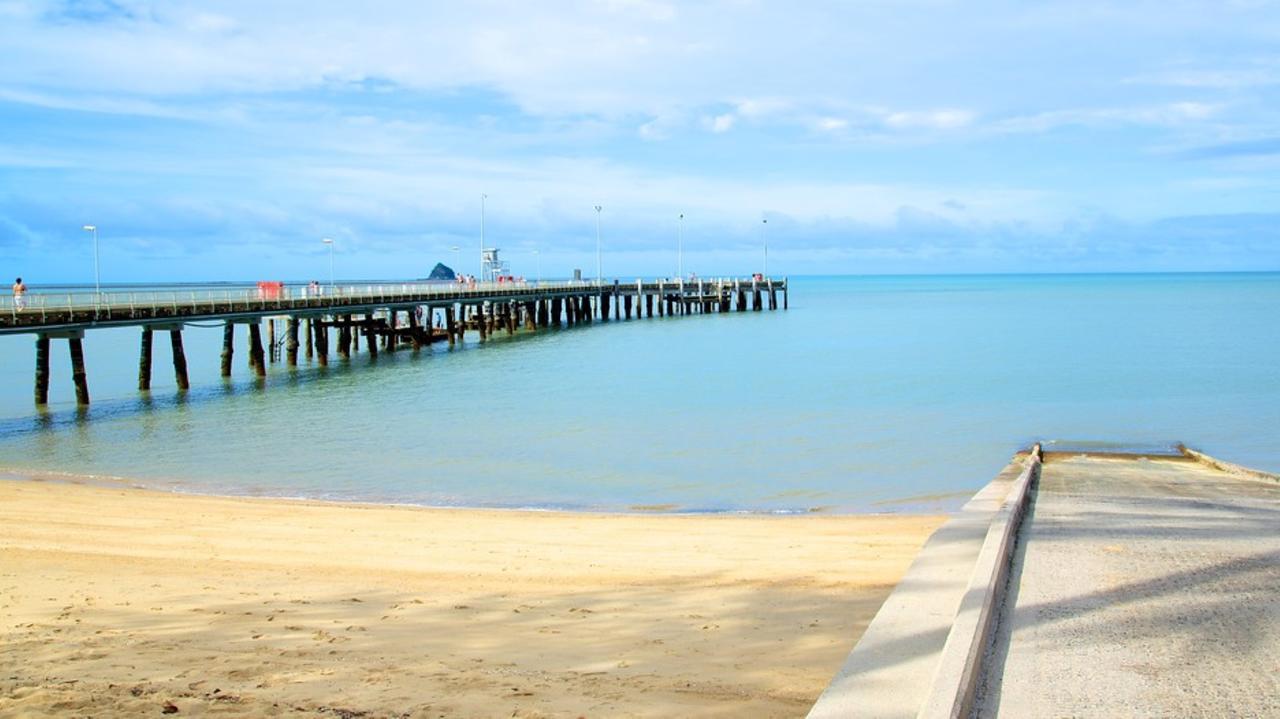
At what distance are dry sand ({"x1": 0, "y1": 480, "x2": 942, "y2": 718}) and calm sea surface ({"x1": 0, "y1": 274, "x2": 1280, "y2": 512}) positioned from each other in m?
4.64

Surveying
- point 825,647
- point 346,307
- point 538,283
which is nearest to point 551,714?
point 825,647

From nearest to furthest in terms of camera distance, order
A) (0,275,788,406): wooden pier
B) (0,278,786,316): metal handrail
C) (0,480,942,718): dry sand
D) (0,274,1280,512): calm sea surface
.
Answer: (0,480,942,718): dry sand, (0,274,1280,512): calm sea surface, (0,278,786,316): metal handrail, (0,275,788,406): wooden pier

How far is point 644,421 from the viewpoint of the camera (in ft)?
93.7

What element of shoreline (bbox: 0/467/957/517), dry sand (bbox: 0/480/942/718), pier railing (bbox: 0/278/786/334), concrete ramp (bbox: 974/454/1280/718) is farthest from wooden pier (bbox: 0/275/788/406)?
concrete ramp (bbox: 974/454/1280/718)

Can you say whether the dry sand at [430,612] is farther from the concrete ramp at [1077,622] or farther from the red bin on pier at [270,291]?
the red bin on pier at [270,291]

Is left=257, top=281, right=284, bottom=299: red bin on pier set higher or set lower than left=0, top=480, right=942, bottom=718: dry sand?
higher

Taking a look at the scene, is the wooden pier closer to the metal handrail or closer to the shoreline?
the metal handrail

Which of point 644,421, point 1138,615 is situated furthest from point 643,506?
point 644,421

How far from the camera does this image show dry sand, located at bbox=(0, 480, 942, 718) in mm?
6270

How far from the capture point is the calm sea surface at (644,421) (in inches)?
753

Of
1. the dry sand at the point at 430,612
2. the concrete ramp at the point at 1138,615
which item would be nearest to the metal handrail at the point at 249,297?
the dry sand at the point at 430,612

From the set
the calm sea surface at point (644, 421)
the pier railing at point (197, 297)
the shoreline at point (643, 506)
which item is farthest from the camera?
the pier railing at point (197, 297)

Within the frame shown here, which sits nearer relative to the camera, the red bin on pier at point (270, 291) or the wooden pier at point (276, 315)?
the wooden pier at point (276, 315)

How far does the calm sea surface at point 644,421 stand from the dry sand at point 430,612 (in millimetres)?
4644
